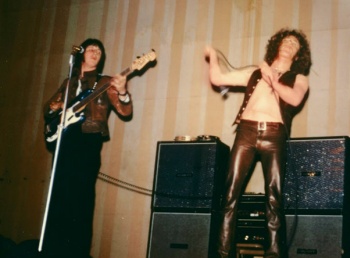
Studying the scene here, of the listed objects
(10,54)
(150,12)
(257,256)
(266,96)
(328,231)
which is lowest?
(257,256)

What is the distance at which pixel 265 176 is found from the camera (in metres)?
3.72

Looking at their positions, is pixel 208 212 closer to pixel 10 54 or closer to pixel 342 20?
pixel 342 20

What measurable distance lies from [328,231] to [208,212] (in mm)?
861

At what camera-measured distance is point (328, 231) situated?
346 centimetres

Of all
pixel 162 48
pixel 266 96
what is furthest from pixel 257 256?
pixel 162 48

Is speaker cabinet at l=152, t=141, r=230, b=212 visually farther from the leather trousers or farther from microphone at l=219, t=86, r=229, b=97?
microphone at l=219, t=86, r=229, b=97

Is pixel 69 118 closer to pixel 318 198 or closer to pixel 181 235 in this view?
pixel 181 235

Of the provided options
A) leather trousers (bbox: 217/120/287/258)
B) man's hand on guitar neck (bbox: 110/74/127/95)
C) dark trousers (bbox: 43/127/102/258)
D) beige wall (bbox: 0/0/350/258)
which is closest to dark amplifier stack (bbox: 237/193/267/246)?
leather trousers (bbox: 217/120/287/258)

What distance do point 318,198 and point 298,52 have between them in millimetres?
1252

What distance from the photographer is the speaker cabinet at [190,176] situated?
3.93 meters

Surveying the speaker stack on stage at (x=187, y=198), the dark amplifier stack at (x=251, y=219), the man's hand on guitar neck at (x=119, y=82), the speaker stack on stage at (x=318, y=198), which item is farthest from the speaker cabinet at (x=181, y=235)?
the man's hand on guitar neck at (x=119, y=82)

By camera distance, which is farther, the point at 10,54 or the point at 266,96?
the point at 10,54

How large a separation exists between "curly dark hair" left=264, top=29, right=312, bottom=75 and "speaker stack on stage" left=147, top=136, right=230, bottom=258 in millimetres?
876

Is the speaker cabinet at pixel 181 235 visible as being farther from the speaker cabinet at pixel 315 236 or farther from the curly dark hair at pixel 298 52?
the curly dark hair at pixel 298 52
